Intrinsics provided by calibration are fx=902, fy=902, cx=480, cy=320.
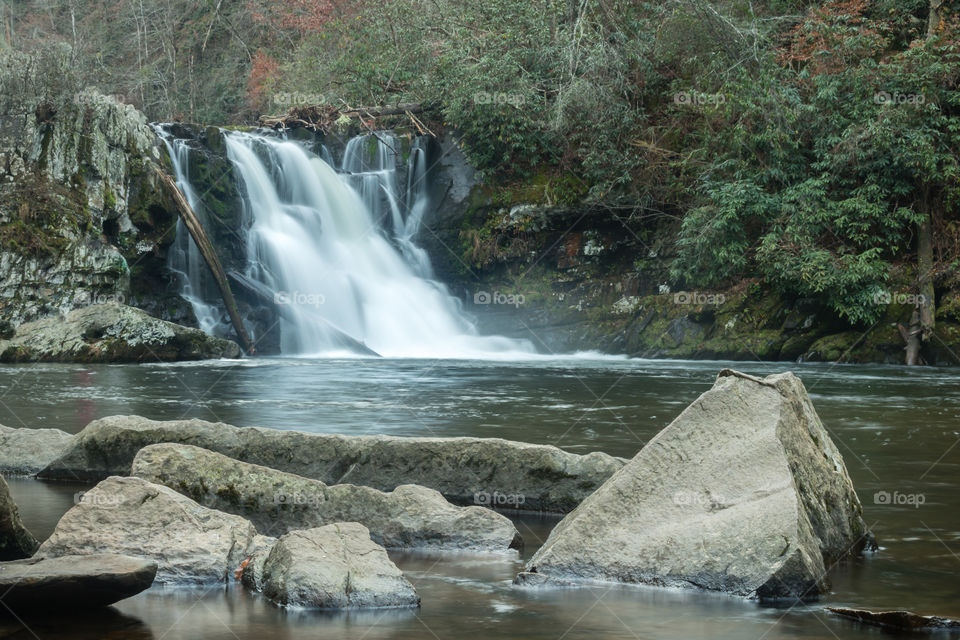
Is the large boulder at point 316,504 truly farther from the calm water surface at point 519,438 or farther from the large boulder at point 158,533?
the large boulder at point 158,533

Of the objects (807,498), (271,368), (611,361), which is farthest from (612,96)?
(807,498)

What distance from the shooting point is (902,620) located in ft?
12.5

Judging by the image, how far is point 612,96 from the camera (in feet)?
75.9

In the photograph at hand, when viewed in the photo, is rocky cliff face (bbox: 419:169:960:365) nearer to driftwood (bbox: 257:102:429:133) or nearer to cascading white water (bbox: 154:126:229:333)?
driftwood (bbox: 257:102:429:133)

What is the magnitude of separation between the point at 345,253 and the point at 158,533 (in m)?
19.7

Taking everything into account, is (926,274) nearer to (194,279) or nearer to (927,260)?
(927,260)

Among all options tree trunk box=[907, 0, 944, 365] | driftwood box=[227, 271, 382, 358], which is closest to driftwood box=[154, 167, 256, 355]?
driftwood box=[227, 271, 382, 358]

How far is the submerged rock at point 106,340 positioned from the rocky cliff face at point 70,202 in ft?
3.33

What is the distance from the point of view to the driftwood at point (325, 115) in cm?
2617

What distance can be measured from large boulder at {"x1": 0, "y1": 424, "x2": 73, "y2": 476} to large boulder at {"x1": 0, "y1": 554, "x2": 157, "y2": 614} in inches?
131

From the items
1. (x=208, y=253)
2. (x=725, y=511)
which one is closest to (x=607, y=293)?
(x=208, y=253)

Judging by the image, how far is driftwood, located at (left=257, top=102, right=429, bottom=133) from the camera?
2617cm

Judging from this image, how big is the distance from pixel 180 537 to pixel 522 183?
21365 millimetres

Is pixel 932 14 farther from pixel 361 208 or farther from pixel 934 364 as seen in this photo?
pixel 361 208
